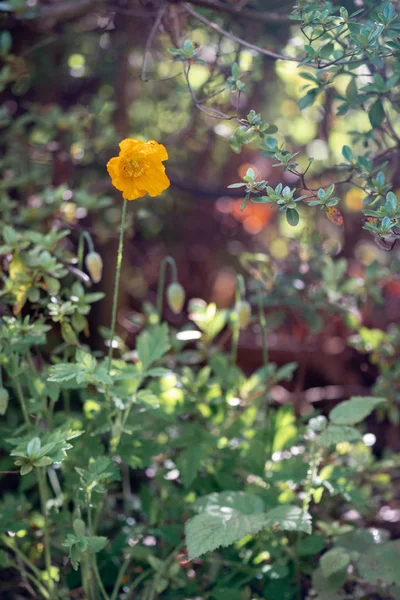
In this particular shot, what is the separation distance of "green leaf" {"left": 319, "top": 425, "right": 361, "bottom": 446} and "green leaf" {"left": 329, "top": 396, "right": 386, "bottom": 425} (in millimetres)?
46

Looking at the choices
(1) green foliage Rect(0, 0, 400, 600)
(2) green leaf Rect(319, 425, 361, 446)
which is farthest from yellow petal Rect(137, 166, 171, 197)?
(2) green leaf Rect(319, 425, 361, 446)

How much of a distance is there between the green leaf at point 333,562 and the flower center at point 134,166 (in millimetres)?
1018

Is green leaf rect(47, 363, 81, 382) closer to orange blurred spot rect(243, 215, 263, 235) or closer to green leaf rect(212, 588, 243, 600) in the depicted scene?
green leaf rect(212, 588, 243, 600)

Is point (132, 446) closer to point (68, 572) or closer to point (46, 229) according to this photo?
point (68, 572)

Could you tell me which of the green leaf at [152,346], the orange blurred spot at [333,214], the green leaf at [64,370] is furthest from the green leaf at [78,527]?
the orange blurred spot at [333,214]

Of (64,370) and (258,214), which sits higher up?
(64,370)

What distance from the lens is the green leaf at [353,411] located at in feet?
5.62

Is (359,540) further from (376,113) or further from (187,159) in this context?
(187,159)

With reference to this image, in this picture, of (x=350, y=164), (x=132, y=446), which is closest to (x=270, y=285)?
(x=350, y=164)

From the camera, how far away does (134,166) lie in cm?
144

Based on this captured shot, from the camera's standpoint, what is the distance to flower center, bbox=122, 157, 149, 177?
143 centimetres

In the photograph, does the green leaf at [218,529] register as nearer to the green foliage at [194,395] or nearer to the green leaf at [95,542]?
the green foliage at [194,395]

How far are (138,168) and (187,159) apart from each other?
1.91m

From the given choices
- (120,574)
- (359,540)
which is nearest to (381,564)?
(359,540)
